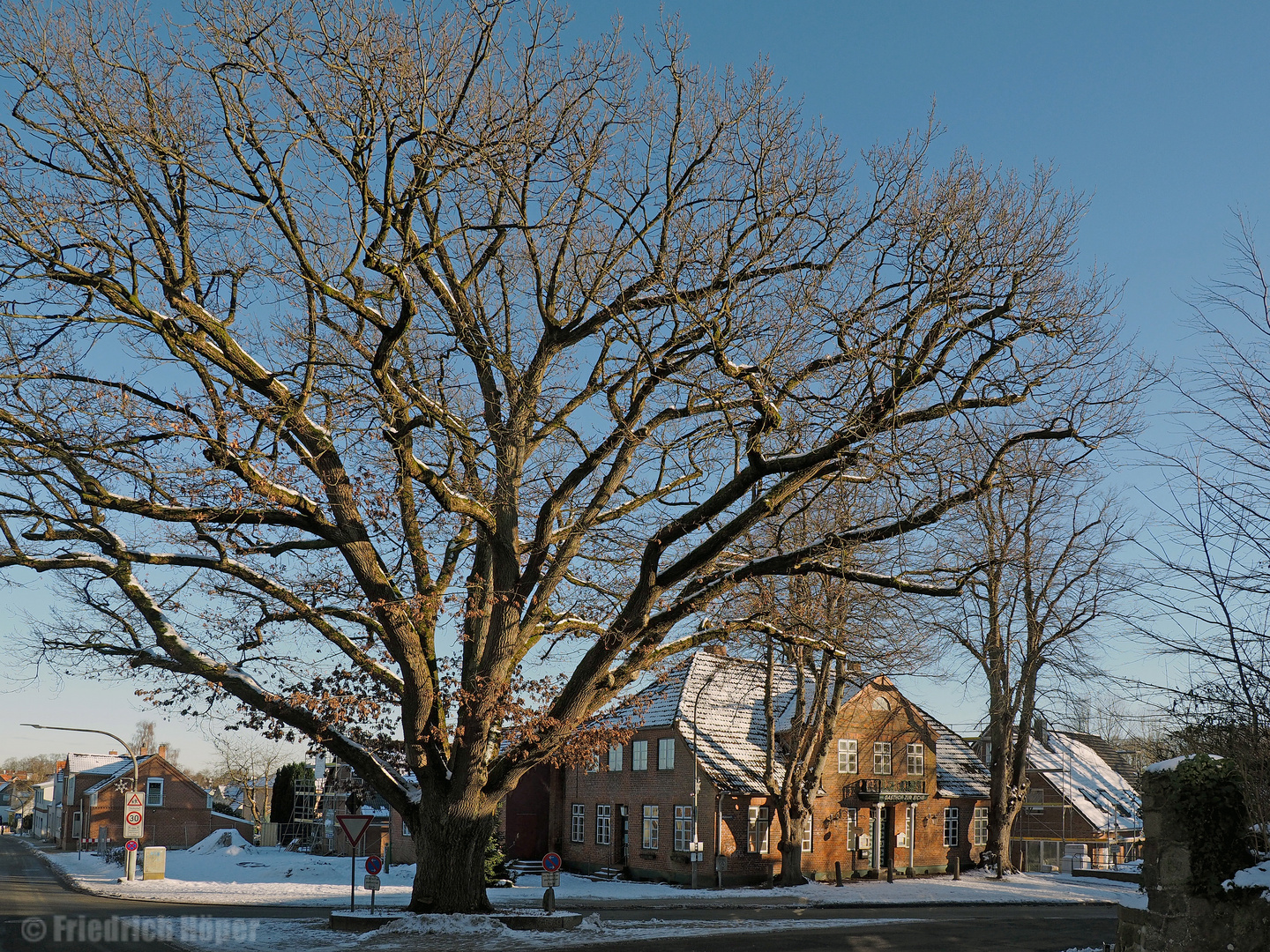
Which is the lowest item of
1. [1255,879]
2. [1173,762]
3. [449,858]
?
[449,858]

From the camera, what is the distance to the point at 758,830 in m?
37.9

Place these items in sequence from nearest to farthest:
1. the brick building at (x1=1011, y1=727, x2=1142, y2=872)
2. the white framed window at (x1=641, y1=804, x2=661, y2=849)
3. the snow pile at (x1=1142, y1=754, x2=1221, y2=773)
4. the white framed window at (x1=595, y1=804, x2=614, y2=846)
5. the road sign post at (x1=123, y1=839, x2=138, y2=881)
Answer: the snow pile at (x1=1142, y1=754, x2=1221, y2=773)
the road sign post at (x1=123, y1=839, x2=138, y2=881)
the white framed window at (x1=641, y1=804, x2=661, y2=849)
the white framed window at (x1=595, y1=804, x2=614, y2=846)
the brick building at (x1=1011, y1=727, x2=1142, y2=872)

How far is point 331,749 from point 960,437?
1109 centimetres

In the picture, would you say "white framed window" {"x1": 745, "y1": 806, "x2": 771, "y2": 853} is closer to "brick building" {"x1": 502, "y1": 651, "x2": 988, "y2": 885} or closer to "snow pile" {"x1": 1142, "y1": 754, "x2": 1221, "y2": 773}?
"brick building" {"x1": 502, "y1": 651, "x2": 988, "y2": 885}

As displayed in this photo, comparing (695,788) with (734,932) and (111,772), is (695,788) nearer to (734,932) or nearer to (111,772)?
(734,932)

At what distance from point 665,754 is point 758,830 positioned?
4.50 m

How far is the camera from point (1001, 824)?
3922 centimetres

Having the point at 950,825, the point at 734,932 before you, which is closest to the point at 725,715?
the point at 950,825

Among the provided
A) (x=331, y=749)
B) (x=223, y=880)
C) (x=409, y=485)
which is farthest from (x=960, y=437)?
(x=223, y=880)

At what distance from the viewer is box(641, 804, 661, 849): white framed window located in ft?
129

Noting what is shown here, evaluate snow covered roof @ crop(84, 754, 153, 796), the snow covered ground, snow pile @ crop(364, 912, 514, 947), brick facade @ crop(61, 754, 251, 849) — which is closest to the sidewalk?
the snow covered ground

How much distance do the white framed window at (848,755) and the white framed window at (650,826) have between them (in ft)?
25.2

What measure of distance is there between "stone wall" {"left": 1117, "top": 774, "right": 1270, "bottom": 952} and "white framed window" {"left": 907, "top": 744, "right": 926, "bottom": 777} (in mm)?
36377

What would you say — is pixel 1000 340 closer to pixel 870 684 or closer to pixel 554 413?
pixel 554 413
